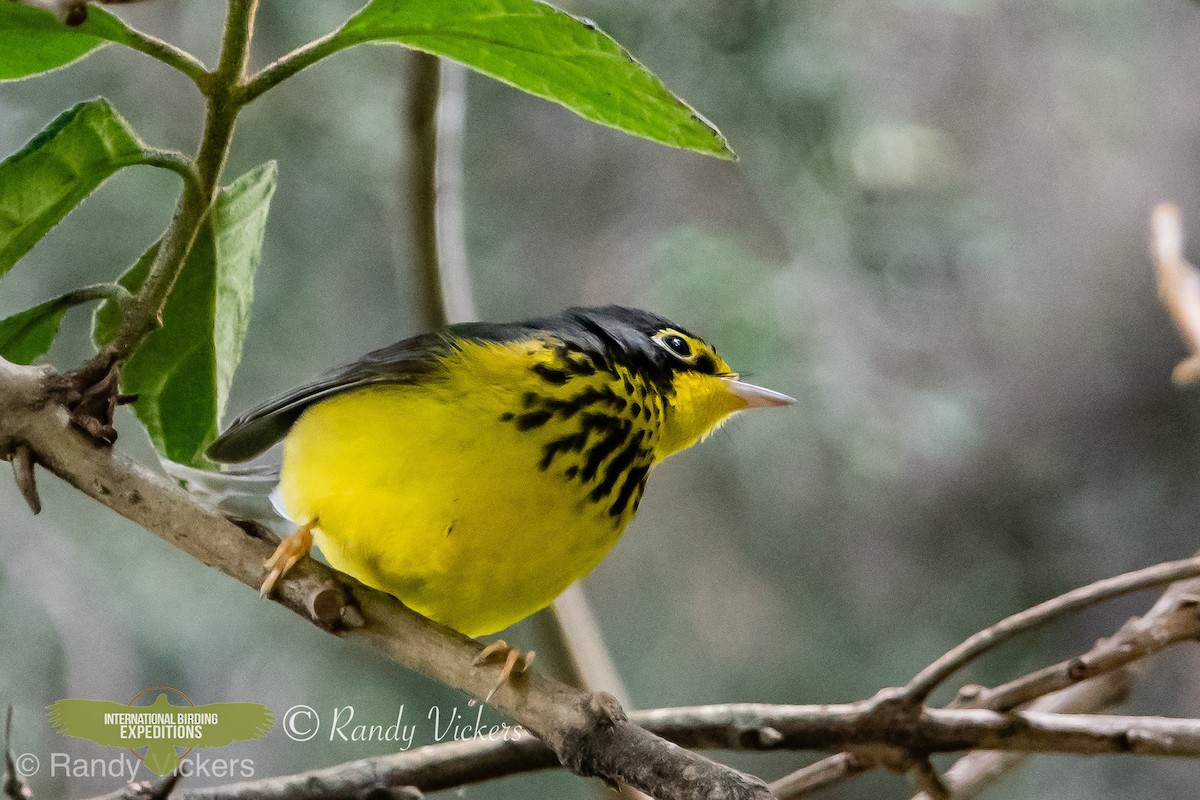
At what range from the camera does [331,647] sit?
79.3 inches

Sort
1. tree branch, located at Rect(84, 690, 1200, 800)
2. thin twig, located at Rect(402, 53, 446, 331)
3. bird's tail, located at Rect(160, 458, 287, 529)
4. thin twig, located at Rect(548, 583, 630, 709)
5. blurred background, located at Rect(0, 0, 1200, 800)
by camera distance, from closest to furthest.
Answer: tree branch, located at Rect(84, 690, 1200, 800)
bird's tail, located at Rect(160, 458, 287, 529)
thin twig, located at Rect(402, 53, 446, 331)
thin twig, located at Rect(548, 583, 630, 709)
blurred background, located at Rect(0, 0, 1200, 800)

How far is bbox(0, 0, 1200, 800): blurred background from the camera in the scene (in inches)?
73.6

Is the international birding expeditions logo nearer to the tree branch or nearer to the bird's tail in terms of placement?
the tree branch

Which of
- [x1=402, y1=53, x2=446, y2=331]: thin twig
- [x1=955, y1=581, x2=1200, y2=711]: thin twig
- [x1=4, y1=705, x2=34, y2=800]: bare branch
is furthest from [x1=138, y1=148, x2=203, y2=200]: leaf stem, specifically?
[x1=955, y1=581, x2=1200, y2=711]: thin twig

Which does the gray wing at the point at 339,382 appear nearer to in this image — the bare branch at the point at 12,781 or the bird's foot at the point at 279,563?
the bird's foot at the point at 279,563

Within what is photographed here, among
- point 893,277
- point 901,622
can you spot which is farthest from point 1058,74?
point 901,622

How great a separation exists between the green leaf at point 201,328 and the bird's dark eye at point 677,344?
40 centimetres

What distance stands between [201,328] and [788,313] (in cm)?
148

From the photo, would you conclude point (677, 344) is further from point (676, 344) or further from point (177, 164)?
point (177, 164)

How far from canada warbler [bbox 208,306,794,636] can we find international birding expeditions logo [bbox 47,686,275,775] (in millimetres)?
127

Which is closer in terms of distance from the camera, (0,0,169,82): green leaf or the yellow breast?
(0,0,169,82): green leaf

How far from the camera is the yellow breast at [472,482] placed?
849 millimetres

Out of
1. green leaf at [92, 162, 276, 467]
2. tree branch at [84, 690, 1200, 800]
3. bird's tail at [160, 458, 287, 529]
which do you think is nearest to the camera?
green leaf at [92, 162, 276, 467]

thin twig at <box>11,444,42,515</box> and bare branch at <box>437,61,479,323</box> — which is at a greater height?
bare branch at <box>437,61,479,323</box>
